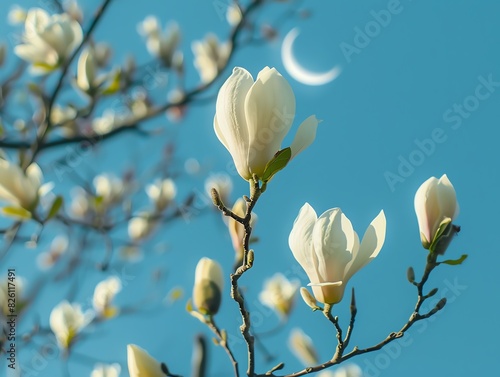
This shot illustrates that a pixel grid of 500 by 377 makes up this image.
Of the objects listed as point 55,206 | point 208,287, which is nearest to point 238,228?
point 208,287

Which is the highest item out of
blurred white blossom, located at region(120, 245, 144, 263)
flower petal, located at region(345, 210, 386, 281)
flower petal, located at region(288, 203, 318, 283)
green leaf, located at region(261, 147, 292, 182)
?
green leaf, located at region(261, 147, 292, 182)

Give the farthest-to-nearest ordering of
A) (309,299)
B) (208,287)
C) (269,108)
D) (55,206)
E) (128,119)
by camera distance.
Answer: (128,119), (55,206), (208,287), (309,299), (269,108)

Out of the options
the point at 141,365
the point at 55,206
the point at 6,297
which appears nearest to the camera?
the point at 141,365

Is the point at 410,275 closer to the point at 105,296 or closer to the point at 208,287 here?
the point at 208,287

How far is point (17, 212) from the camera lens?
54.1 inches

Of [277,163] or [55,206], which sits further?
[55,206]

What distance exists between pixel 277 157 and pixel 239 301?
18 cm

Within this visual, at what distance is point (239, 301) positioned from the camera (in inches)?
28.7

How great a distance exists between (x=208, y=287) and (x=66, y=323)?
79 centimetres

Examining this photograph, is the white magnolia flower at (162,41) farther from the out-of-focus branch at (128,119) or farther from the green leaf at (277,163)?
the green leaf at (277,163)

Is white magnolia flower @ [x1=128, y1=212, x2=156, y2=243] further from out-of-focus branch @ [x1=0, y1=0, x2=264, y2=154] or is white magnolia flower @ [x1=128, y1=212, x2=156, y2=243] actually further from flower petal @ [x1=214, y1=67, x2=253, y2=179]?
flower petal @ [x1=214, y1=67, x2=253, y2=179]

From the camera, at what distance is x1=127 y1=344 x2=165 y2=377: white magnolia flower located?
949 mm

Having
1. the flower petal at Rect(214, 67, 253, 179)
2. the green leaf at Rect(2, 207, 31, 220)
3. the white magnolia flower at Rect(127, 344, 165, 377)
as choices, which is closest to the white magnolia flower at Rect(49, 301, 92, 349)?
the green leaf at Rect(2, 207, 31, 220)

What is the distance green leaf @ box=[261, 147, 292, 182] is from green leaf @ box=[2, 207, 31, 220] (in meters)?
0.83
